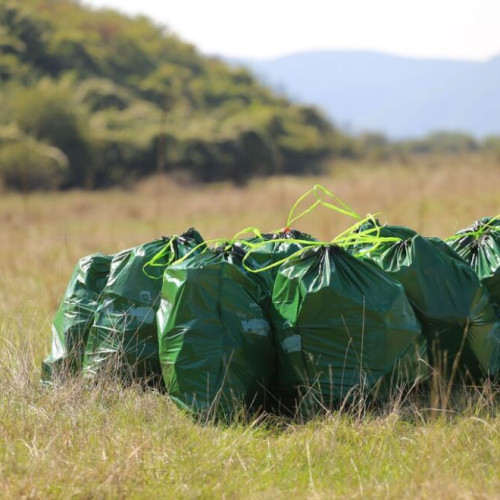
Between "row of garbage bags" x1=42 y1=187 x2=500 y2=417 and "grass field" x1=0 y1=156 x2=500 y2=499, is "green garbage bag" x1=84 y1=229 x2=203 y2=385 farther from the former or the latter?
"grass field" x1=0 y1=156 x2=500 y2=499

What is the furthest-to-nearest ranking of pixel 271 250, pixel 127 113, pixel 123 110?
1. pixel 123 110
2. pixel 127 113
3. pixel 271 250

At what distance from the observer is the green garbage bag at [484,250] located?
11.4 feet

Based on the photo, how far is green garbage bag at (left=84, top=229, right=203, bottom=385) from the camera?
11.0 ft

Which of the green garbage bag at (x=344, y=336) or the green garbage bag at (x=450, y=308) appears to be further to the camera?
the green garbage bag at (x=450, y=308)

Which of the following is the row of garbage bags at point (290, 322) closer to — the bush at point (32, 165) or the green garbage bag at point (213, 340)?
the green garbage bag at point (213, 340)

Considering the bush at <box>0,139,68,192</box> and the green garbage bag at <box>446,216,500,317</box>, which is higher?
the green garbage bag at <box>446,216,500,317</box>

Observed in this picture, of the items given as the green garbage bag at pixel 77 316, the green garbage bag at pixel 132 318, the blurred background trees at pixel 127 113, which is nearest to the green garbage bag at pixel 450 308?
the green garbage bag at pixel 132 318

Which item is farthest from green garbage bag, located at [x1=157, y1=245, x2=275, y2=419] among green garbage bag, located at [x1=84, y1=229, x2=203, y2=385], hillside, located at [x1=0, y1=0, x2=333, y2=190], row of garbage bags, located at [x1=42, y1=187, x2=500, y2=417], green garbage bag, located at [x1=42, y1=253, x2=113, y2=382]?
hillside, located at [x1=0, y1=0, x2=333, y2=190]

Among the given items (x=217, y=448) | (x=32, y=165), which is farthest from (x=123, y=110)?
(x=217, y=448)

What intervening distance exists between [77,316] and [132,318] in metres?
0.38

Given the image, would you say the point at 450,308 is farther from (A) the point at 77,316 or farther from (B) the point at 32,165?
(B) the point at 32,165

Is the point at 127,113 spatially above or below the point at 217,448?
above

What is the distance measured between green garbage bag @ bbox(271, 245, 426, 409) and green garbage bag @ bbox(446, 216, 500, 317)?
600 mm

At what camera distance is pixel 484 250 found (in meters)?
3.57
